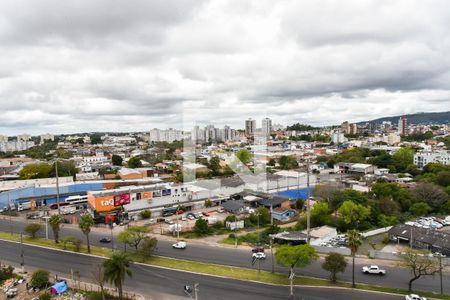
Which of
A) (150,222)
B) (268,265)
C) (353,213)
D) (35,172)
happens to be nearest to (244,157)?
(150,222)

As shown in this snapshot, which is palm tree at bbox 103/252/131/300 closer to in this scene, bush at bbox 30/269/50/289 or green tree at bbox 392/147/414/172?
bush at bbox 30/269/50/289

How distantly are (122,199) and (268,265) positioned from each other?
18244 mm

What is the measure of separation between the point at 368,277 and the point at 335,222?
966 centimetres

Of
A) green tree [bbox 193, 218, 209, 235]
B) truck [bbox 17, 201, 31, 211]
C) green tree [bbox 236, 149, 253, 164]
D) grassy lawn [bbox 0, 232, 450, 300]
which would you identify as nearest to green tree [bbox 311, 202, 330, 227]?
green tree [bbox 193, 218, 209, 235]

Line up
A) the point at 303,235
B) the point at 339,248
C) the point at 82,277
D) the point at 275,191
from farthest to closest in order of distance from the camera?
the point at 275,191, the point at 303,235, the point at 339,248, the point at 82,277

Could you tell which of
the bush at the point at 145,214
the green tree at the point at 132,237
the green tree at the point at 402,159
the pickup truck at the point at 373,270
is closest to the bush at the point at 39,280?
the green tree at the point at 132,237

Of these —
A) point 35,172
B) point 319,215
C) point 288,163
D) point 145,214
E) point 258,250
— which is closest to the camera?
point 258,250

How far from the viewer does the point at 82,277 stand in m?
18.6

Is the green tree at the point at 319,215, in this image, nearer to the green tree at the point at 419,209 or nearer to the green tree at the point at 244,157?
the green tree at the point at 419,209

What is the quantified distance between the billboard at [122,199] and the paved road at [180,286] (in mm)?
10815

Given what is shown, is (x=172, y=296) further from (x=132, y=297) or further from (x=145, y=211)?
(x=145, y=211)

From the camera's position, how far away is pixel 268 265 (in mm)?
19797

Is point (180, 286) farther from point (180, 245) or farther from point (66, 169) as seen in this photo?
point (66, 169)

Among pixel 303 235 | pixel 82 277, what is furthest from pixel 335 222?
pixel 82 277
